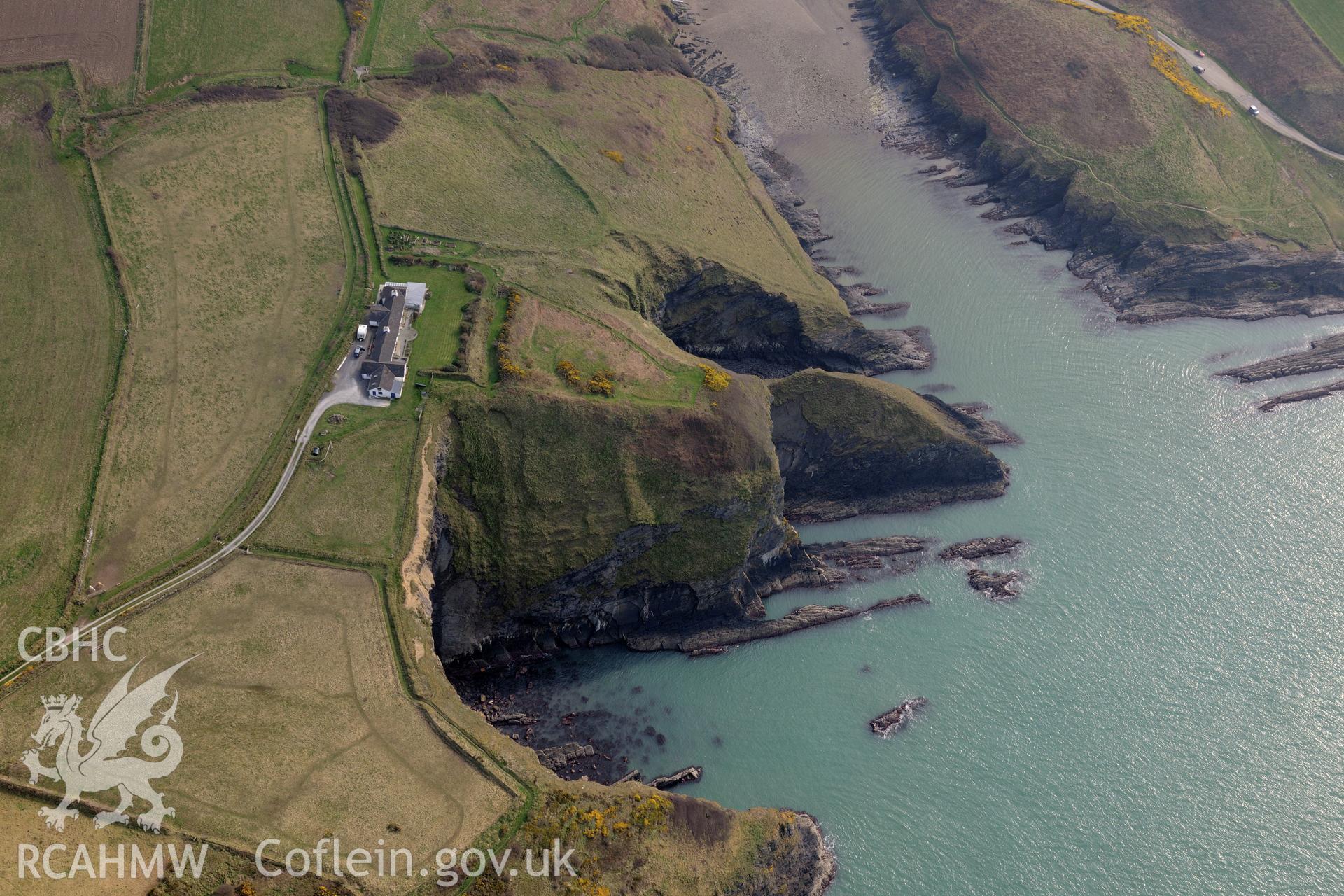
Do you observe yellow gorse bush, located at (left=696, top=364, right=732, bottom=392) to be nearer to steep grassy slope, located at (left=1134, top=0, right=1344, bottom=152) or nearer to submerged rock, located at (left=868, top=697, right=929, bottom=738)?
submerged rock, located at (left=868, top=697, right=929, bottom=738)

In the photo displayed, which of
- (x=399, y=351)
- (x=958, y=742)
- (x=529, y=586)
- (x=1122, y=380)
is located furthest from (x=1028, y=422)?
(x=399, y=351)

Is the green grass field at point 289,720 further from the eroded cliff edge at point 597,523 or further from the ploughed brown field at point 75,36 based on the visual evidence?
Result: the ploughed brown field at point 75,36

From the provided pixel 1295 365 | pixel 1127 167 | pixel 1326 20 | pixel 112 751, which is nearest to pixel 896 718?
pixel 112 751

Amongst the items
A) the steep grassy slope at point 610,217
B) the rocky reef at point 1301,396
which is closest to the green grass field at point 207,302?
the steep grassy slope at point 610,217

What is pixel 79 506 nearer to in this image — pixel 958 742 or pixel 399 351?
pixel 399 351

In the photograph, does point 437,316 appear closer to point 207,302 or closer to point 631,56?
point 207,302

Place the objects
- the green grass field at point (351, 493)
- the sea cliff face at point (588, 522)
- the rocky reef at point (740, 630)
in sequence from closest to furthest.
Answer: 1. the green grass field at point (351, 493)
2. the sea cliff face at point (588, 522)
3. the rocky reef at point (740, 630)
